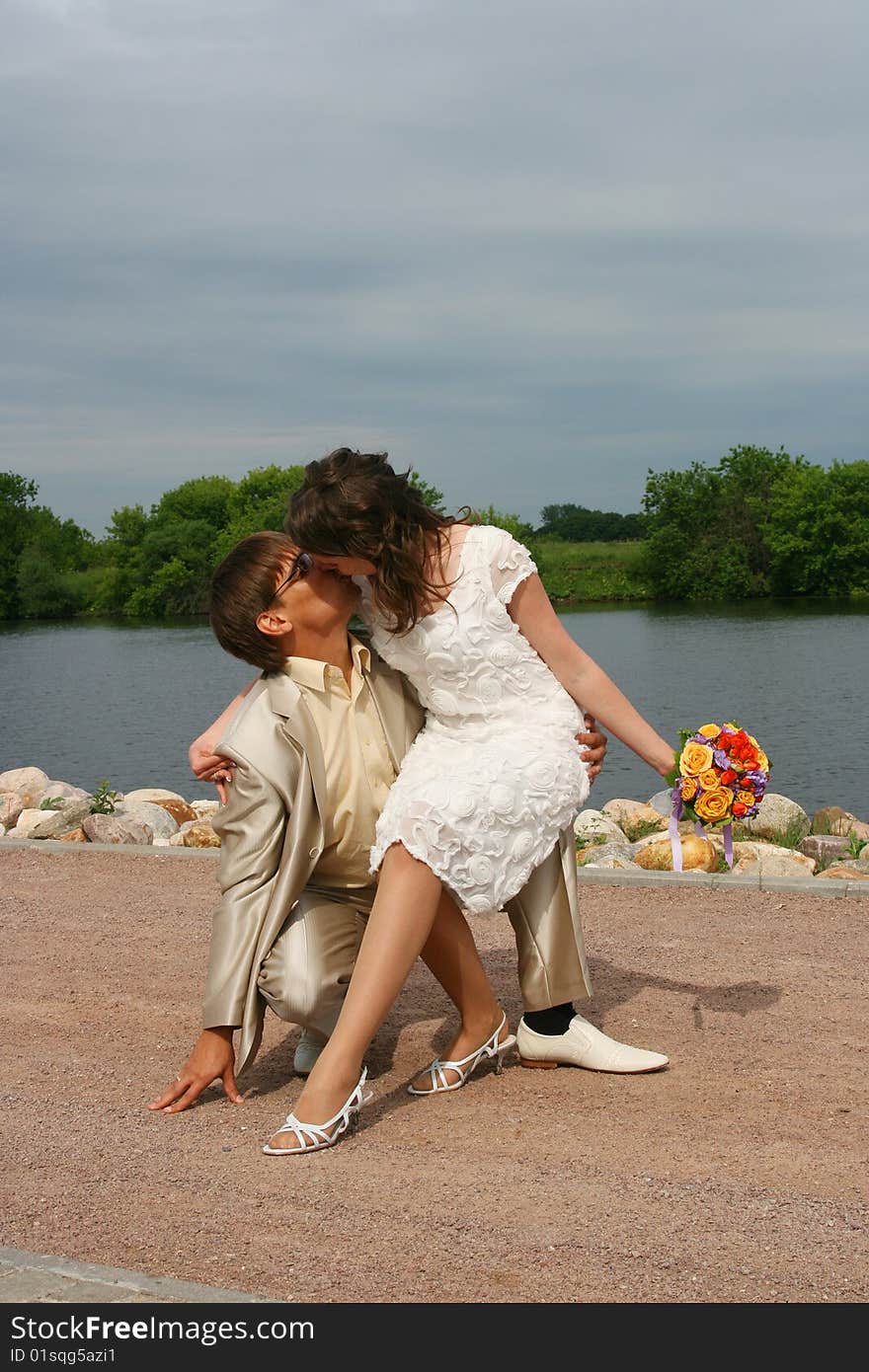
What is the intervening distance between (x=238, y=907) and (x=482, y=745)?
2.88 ft

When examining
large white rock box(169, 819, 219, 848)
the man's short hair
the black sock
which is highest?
the man's short hair

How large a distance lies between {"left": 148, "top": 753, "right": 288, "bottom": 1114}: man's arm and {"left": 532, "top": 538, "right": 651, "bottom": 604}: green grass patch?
68.9m

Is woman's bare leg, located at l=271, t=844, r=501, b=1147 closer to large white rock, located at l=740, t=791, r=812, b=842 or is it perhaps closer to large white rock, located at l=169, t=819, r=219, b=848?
large white rock, located at l=169, t=819, r=219, b=848

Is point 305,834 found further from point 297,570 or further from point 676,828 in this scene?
point 676,828

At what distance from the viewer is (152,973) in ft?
20.0

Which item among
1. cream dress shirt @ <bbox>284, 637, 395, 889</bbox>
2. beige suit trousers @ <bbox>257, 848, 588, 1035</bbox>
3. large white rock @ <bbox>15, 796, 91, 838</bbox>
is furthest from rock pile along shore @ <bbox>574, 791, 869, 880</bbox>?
large white rock @ <bbox>15, 796, 91, 838</bbox>

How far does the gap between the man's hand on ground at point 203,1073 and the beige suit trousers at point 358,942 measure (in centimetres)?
19

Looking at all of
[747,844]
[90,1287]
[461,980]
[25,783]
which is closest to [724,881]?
[747,844]

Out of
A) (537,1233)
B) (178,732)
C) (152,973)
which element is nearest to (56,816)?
(152,973)

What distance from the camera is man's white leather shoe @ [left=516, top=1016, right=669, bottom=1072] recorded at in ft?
14.8

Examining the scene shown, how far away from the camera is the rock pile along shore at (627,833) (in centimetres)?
846

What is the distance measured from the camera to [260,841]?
427cm

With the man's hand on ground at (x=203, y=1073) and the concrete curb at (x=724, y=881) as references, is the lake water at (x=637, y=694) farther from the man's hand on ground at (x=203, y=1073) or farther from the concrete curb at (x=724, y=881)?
the man's hand on ground at (x=203, y=1073)

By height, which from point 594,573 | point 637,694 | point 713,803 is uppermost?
point 594,573
